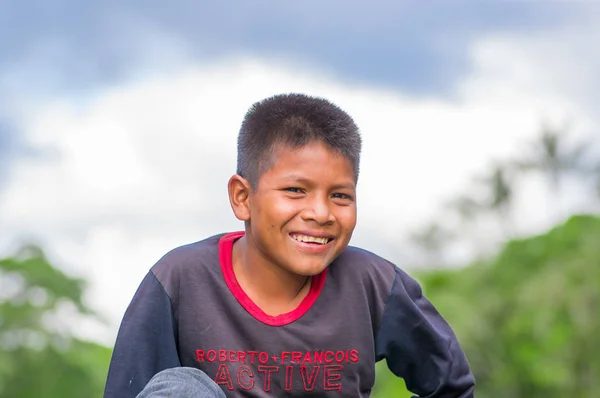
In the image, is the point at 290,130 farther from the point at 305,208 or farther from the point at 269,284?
the point at 269,284

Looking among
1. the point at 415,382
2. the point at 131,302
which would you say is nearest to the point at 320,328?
the point at 415,382

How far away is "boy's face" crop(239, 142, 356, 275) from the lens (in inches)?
116

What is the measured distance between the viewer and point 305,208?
2.97 meters

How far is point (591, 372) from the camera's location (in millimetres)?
24047

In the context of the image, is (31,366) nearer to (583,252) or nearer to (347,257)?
(583,252)

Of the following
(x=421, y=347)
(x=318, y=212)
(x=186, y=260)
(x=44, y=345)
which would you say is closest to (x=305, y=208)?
(x=318, y=212)

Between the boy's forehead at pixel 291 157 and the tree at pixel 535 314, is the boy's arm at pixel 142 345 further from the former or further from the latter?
the tree at pixel 535 314

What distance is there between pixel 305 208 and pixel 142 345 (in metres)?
0.67

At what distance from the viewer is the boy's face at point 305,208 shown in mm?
2959

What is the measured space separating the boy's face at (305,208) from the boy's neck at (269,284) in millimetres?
73

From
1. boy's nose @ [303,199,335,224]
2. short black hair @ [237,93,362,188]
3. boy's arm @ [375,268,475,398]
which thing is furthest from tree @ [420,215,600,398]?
boy's nose @ [303,199,335,224]

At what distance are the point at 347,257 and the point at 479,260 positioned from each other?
26100 mm

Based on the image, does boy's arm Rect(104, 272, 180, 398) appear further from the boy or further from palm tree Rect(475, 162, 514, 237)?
palm tree Rect(475, 162, 514, 237)

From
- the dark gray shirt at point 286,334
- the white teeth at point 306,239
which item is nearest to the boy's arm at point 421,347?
the dark gray shirt at point 286,334
